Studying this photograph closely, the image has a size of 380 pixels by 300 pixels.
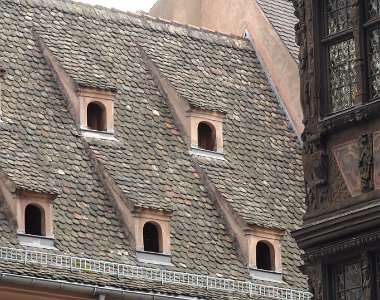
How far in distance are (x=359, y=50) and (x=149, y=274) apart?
11.5 meters

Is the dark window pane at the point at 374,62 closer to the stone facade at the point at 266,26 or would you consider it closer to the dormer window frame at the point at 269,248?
the dormer window frame at the point at 269,248

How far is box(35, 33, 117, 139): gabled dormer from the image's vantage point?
2151 inches

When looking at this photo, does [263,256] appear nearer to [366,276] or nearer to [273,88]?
[273,88]

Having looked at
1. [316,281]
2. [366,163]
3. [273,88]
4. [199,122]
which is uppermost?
[273,88]

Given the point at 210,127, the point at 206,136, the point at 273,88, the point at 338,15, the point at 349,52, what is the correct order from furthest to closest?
1. the point at 273,88
2. the point at 206,136
3. the point at 210,127
4. the point at 338,15
5. the point at 349,52

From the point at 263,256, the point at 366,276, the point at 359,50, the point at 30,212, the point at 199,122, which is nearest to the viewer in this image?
the point at 366,276

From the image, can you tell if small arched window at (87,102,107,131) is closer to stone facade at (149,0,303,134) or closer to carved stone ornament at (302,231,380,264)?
stone facade at (149,0,303,134)

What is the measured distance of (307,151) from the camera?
41625 millimetres

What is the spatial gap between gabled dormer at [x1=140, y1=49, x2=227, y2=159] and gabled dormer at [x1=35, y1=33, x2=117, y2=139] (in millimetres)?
1704

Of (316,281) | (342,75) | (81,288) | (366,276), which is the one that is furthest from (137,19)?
(366,276)

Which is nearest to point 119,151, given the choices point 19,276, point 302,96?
point 19,276

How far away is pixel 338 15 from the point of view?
41.6 meters

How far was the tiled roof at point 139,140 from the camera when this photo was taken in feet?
172

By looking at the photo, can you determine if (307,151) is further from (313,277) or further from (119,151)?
(119,151)
